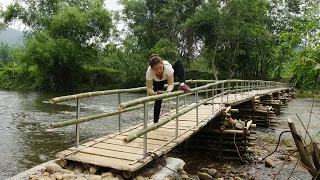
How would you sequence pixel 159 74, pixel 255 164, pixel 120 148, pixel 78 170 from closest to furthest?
pixel 78 170 < pixel 120 148 < pixel 159 74 < pixel 255 164

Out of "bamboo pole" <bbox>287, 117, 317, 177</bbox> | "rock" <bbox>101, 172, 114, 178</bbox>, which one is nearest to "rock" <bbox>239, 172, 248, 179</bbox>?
"bamboo pole" <bbox>287, 117, 317, 177</bbox>

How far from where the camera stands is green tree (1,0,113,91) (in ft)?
82.8

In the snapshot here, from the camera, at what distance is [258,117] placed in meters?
14.3

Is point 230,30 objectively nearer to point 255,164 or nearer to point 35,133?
point 255,164

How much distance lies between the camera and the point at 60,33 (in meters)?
26.9

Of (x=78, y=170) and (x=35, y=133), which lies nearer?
(x=78, y=170)

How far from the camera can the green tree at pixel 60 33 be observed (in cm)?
2524

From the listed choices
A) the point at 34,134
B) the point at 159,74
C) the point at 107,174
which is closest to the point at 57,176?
the point at 107,174

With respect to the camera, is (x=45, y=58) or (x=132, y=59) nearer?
(x=45, y=58)

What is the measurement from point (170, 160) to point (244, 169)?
154 inches

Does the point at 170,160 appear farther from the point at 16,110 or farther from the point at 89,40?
the point at 89,40

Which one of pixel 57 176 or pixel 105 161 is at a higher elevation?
pixel 105 161

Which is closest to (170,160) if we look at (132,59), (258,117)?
(258,117)

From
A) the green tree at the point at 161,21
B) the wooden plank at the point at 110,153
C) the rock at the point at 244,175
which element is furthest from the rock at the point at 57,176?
the green tree at the point at 161,21
